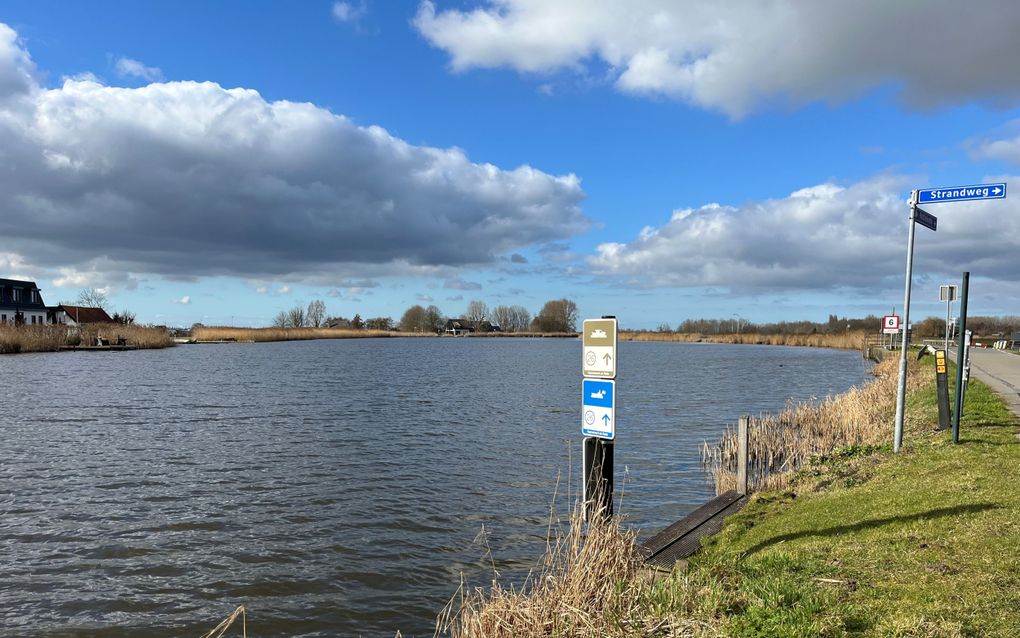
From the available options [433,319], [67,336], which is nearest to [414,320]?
[433,319]

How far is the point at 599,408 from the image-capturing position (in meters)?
5.84

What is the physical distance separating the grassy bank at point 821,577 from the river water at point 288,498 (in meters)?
2.41

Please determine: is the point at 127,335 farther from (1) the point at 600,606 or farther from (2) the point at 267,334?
(1) the point at 600,606

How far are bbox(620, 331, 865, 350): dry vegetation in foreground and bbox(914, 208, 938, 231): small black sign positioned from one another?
68.4 metres

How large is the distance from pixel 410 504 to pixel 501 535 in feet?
7.24

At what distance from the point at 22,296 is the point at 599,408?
83911mm

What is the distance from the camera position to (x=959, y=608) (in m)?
4.61

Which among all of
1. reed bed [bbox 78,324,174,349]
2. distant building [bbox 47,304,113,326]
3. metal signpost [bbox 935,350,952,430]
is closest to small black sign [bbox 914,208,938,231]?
metal signpost [bbox 935,350,952,430]

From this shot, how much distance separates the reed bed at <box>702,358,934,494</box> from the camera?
40.0ft

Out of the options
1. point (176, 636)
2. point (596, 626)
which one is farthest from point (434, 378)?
point (596, 626)

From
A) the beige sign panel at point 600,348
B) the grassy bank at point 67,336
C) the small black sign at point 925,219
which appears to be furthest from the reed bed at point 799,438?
the grassy bank at point 67,336

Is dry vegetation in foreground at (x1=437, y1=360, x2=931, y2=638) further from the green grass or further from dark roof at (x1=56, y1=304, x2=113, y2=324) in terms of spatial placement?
dark roof at (x1=56, y1=304, x2=113, y2=324)

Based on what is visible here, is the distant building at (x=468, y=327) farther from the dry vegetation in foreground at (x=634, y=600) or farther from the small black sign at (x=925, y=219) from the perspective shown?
the dry vegetation in foreground at (x=634, y=600)

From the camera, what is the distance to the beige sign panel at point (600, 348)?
5699 mm
